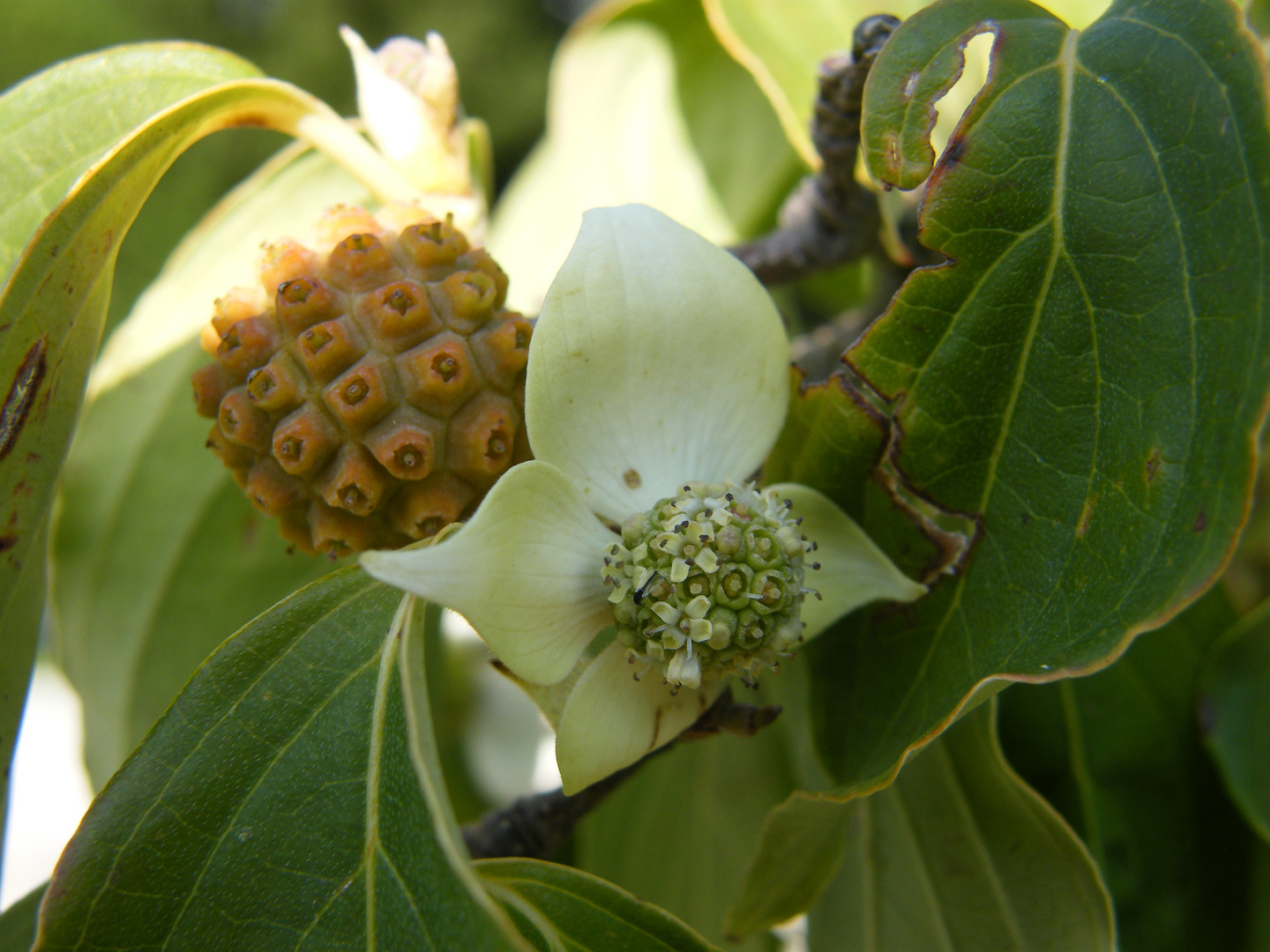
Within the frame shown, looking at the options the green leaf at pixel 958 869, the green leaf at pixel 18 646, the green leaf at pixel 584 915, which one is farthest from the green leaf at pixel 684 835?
the green leaf at pixel 18 646

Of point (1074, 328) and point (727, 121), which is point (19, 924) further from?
point (727, 121)

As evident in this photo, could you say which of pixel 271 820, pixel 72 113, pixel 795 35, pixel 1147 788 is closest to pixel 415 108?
pixel 72 113

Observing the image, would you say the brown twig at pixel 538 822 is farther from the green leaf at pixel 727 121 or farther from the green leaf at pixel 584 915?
the green leaf at pixel 727 121

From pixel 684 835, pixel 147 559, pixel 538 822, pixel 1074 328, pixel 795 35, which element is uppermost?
pixel 795 35

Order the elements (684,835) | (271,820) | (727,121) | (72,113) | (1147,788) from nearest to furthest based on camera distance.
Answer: (271,820)
(72,113)
(1147,788)
(684,835)
(727,121)

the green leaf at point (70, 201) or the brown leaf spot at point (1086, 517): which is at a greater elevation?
the green leaf at point (70, 201)

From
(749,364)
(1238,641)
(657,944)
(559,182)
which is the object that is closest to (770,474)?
(749,364)

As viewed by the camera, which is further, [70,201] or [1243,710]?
[1243,710]
